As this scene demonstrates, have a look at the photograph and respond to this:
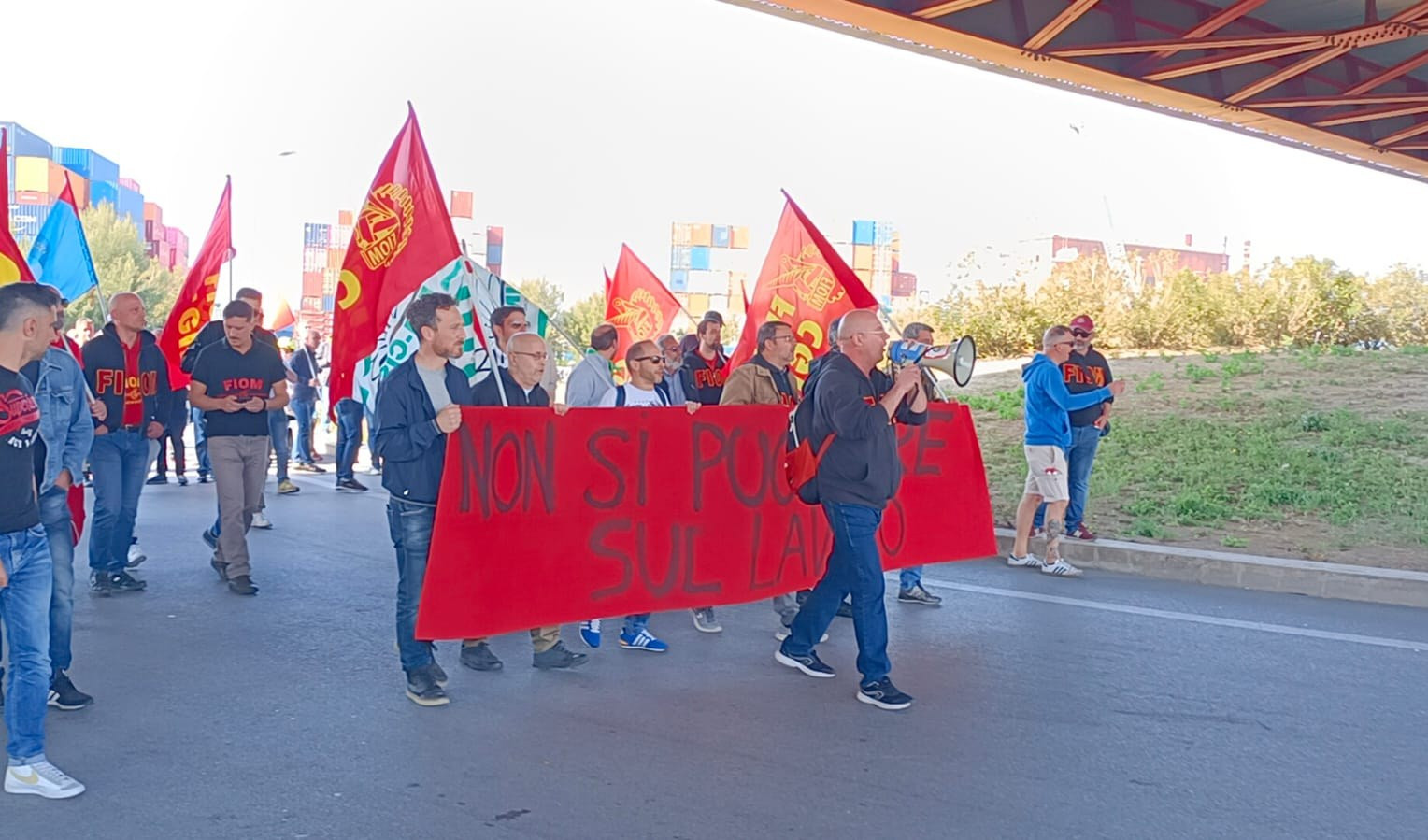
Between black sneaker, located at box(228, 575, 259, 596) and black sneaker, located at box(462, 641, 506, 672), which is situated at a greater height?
black sneaker, located at box(228, 575, 259, 596)

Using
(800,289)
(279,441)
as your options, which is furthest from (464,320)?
(279,441)

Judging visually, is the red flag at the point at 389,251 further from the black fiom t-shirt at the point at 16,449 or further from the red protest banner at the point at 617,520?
the black fiom t-shirt at the point at 16,449

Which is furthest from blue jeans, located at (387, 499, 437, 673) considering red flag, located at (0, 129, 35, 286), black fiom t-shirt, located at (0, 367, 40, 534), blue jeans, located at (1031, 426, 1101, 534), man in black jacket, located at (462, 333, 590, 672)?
blue jeans, located at (1031, 426, 1101, 534)

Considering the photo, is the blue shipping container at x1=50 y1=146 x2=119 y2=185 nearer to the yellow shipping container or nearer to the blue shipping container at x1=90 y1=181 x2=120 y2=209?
the blue shipping container at x1=90 y1=181 x2=120 y2=209

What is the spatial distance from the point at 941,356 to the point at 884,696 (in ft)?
5.35

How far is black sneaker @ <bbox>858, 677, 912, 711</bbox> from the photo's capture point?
5488 millimetres

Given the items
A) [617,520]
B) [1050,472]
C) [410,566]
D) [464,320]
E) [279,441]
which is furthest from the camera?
[279,441]

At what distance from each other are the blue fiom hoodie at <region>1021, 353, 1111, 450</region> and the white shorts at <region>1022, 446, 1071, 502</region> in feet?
0.20

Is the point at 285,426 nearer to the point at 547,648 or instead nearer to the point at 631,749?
the point at 547,648

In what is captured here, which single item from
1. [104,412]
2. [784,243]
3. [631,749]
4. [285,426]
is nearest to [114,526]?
[104,412]

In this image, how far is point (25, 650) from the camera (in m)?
4.20

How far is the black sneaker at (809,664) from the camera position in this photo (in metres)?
6.06

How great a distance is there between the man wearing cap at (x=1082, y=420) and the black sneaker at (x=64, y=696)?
7.31 metres

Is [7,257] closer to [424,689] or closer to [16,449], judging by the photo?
[16,449]
